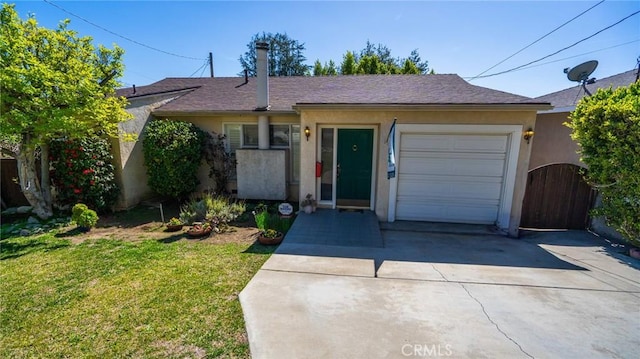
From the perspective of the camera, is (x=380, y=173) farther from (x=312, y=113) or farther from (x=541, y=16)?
(x=541, y=16)

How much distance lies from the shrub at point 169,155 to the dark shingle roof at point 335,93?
995 millimetres

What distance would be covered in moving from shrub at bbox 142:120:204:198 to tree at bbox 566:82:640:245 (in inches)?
395

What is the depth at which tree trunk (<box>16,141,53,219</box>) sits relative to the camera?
6.09 meters

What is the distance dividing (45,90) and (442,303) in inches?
324

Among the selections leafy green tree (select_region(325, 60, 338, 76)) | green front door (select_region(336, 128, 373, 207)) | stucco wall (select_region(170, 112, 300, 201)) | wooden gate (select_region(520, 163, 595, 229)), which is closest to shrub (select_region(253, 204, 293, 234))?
green front door (select_region(336, 128, 373, 207))

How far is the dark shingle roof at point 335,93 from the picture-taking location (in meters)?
6.33

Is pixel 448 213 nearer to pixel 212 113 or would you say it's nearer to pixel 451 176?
pixel 451 176

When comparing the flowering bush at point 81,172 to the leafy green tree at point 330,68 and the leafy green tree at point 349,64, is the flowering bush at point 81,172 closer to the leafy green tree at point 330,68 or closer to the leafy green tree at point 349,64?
the leafy green tree at point 349,64

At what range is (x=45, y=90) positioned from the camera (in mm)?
5207

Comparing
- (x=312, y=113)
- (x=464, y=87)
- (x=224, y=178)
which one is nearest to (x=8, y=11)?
(x=224, y=178)

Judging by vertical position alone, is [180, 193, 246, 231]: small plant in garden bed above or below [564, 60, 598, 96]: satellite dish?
below

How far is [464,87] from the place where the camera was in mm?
7711

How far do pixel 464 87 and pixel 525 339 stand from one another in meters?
7.05

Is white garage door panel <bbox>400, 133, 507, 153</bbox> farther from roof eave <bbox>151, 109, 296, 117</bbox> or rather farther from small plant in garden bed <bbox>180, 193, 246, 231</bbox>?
small plant in garden bed <bbox>180, 193, 246, 231</bbox>
